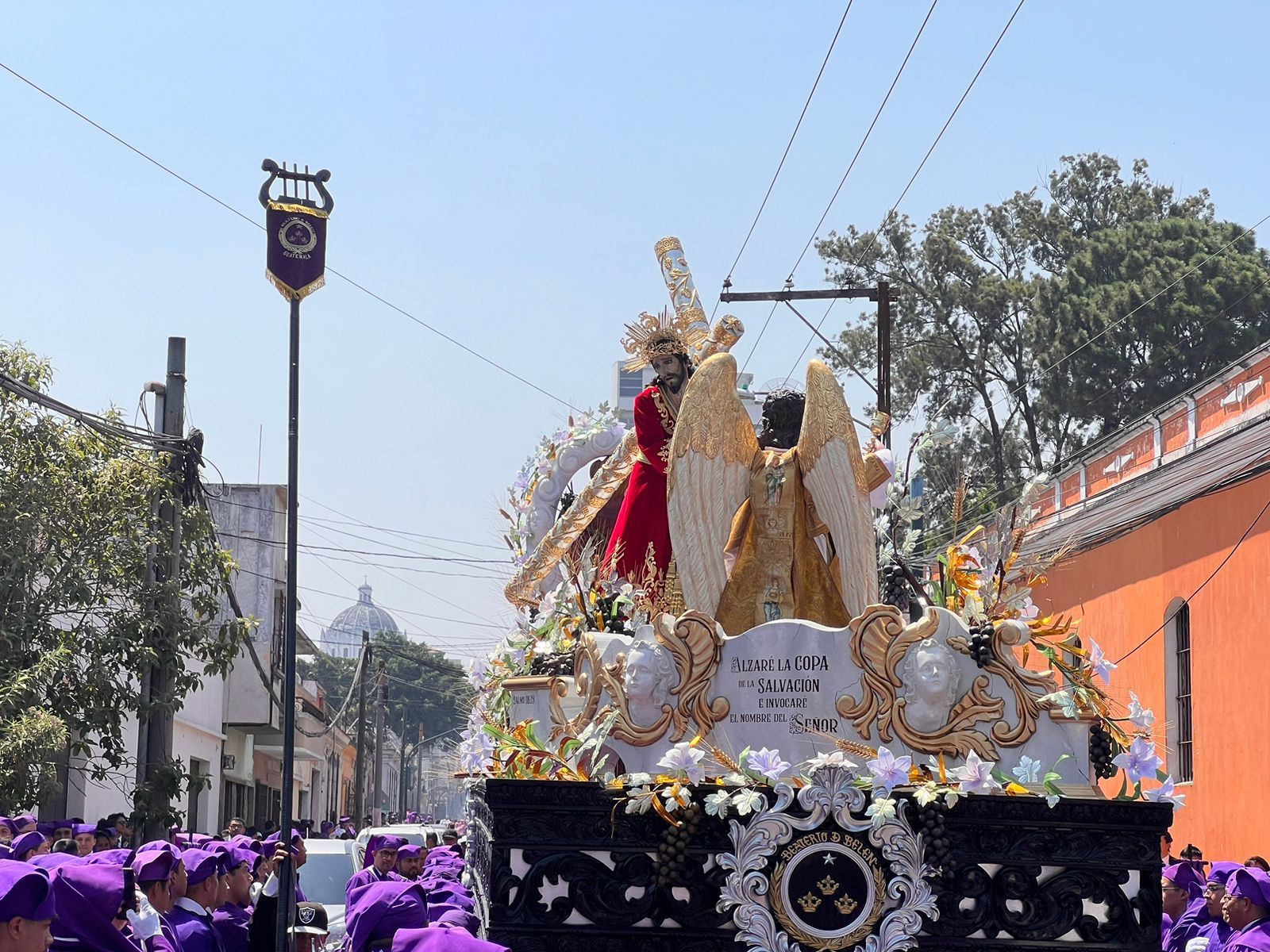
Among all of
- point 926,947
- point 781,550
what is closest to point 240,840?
point 781,550

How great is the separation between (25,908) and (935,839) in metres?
3.36

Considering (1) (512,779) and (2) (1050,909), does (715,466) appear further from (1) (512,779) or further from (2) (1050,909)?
(2) (1050,909)

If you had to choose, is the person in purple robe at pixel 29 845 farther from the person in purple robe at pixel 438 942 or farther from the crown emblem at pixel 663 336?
the person in purple robe at pixel 438 942

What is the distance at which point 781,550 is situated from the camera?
744cm

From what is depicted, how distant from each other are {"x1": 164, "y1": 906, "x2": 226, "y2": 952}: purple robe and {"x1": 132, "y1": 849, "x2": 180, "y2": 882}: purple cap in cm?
20

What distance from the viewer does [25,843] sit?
9703mm

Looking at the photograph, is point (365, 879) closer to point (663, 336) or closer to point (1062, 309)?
point (663, 336)

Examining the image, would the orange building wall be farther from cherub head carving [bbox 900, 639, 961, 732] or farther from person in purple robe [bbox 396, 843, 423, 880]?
cherub head carving [bbox 900, 639, 961, 732]

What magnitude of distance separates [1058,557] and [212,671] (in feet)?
36.0

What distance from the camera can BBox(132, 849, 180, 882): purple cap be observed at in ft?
20.2

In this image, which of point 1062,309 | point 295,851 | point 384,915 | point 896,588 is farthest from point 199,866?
point 1062,309

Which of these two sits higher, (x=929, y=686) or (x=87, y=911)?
(x=929, y=686)

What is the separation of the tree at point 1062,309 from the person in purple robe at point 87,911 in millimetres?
25903

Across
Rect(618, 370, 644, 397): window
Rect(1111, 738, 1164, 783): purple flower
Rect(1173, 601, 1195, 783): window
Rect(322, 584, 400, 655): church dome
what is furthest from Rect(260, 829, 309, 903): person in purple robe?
Rect(322, 584, 400, 655): church dome
